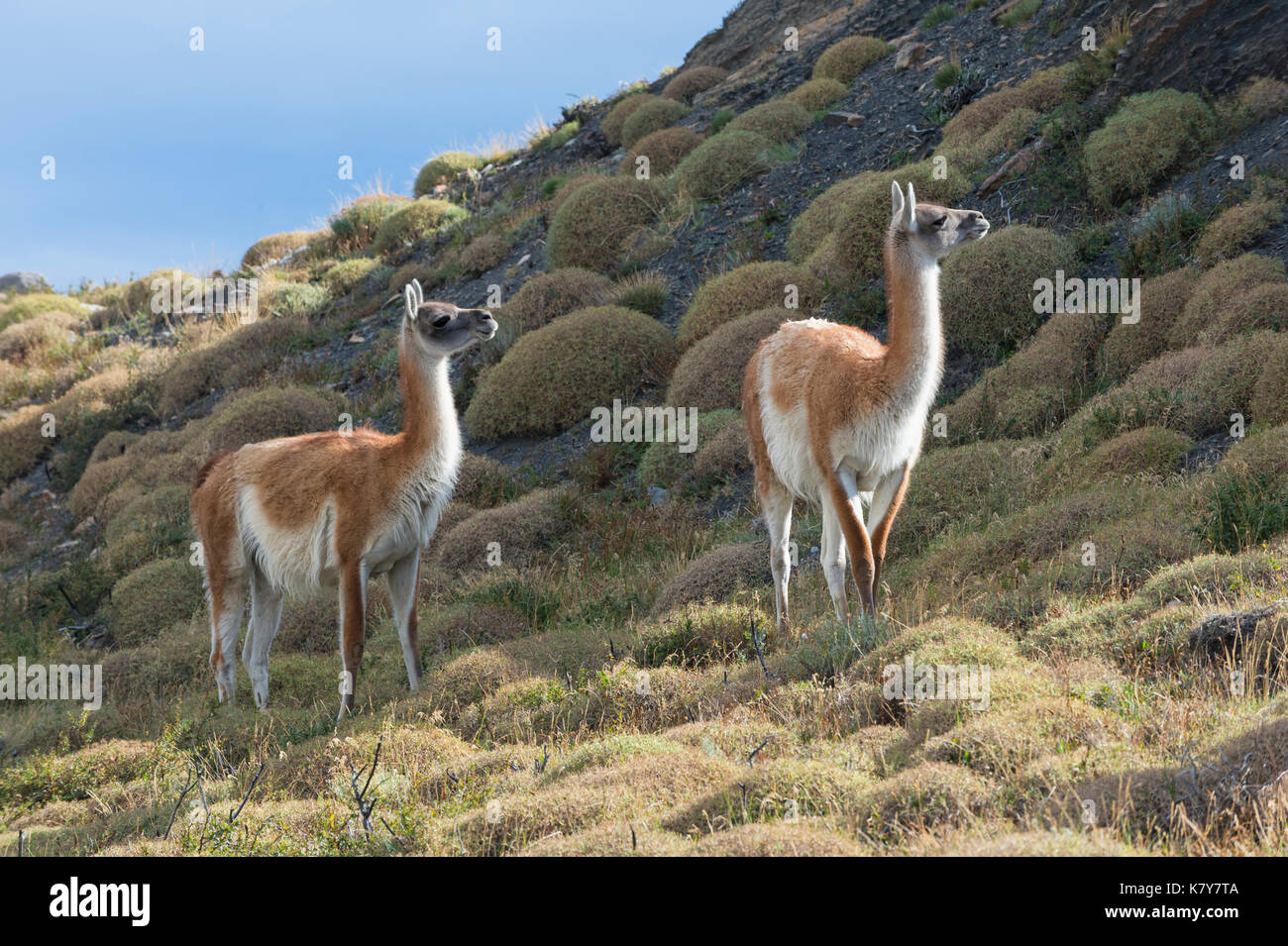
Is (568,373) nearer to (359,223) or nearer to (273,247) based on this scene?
(359,223)

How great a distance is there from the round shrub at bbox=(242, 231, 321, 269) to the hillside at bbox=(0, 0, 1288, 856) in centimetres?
693

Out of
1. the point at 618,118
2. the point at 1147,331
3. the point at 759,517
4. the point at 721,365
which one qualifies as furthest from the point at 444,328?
the point at 618,118

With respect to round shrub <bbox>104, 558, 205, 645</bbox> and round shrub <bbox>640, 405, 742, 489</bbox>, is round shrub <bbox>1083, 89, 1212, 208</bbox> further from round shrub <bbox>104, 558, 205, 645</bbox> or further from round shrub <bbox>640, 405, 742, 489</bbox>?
round shrub <bbox>104, 558, 205, 645</bbox>

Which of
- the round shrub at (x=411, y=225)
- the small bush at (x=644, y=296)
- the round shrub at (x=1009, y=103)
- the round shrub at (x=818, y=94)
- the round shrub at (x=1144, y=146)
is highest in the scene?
the round shrub at (x=818, y=94)

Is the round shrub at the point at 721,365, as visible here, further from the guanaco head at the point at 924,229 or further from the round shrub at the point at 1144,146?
the guanaco head at the point at 924,229

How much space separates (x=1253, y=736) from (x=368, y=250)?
26.8 meters

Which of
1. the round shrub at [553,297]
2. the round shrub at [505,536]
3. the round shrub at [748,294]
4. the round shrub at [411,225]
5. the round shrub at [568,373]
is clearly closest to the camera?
the round shrub at [505,536]

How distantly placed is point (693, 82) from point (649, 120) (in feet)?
10.9

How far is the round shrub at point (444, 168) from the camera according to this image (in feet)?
111

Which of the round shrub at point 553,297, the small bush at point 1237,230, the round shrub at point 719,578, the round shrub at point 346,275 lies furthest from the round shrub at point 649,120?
the round shrub at point 719,578

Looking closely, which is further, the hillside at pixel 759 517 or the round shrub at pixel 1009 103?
the round shrub at pixel 1009 103

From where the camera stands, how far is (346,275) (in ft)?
86.2

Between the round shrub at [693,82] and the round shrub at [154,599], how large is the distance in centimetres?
2065

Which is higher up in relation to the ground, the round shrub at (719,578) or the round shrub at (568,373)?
the round shrub at (568,373)
